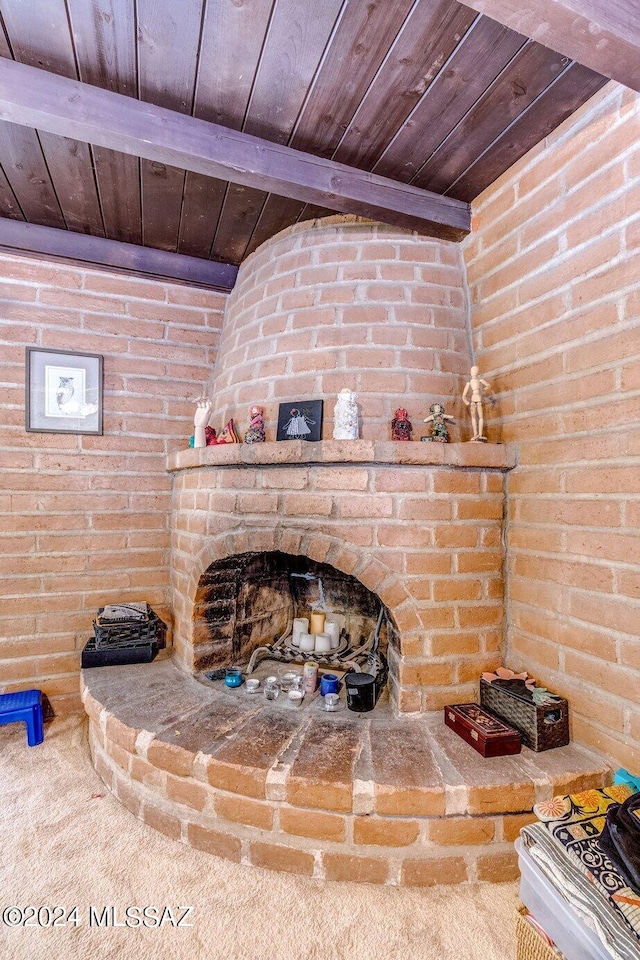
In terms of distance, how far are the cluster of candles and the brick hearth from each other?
546 mm

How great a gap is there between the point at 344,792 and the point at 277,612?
3.89 ft

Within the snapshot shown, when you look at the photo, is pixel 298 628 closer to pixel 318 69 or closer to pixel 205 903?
pixel 205 903

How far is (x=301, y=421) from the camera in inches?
72.2

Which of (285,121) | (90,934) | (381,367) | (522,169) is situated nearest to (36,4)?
(285,121)

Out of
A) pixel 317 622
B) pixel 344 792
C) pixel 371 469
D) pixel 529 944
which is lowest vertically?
pixel 529 944

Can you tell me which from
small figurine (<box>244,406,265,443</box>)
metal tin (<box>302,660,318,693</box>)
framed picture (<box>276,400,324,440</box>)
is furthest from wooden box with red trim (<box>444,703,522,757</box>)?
small figurine (<box>244,406,265,443</box>)

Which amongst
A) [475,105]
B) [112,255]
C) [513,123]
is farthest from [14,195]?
[513,123]

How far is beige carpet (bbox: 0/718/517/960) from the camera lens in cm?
114

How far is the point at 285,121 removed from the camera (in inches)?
57.8

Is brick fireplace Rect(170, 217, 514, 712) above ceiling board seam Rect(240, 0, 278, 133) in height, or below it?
below

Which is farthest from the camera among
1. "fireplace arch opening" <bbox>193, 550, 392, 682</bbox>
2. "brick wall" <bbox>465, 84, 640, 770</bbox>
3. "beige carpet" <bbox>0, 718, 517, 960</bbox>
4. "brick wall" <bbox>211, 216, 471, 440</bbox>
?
"fireplace arch opening" <bbox>193, 550, 392, 682</bbox>

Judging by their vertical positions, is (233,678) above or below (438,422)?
below

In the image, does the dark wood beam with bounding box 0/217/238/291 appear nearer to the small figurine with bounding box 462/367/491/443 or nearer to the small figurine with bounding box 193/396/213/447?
the small figurine with bounding box 193/396/213/447

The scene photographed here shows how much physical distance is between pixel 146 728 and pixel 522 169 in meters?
2.40
